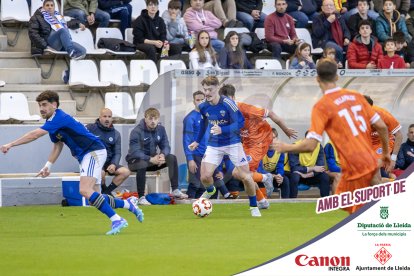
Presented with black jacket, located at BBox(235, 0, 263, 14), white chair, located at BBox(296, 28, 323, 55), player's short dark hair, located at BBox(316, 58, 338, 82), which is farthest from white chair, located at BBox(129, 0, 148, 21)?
player's short dark hair, located at BBox(316, 58, 338, 82)

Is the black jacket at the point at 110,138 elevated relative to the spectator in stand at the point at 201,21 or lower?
lower

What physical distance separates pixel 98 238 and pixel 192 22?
9.78 m

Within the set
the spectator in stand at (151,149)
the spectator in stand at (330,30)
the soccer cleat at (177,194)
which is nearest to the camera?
the spectator in stand at (151,149)

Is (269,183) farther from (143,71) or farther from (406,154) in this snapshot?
(143,71)

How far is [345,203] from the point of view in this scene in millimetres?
11383

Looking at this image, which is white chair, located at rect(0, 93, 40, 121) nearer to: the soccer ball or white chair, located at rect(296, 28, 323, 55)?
the soccer ball

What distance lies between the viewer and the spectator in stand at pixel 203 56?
22234 millimetres

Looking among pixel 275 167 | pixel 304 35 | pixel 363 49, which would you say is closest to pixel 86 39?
pixel 275 167

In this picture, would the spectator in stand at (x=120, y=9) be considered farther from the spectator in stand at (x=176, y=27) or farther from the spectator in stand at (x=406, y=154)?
the spectator in stand at (x=406, y=154)

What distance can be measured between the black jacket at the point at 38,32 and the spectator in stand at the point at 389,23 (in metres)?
7.14

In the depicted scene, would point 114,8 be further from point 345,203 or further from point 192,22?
point 345,203

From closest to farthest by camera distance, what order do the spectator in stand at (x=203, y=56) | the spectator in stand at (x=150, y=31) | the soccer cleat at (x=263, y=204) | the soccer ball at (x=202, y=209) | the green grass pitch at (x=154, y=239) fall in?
the green grass pitch at (x=154, y=239), the soccer ball at (x=202, y=209), the soccer cleat at (x=263, y=204), the spectator in stand at (x=203, y=56), the spectator in stand at (x=150, y=31)

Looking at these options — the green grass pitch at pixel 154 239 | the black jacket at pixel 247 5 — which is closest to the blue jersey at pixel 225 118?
the green grass pitch at pixel 154 239

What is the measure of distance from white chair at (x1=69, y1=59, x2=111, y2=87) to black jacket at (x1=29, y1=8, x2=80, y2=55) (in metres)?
0.66
